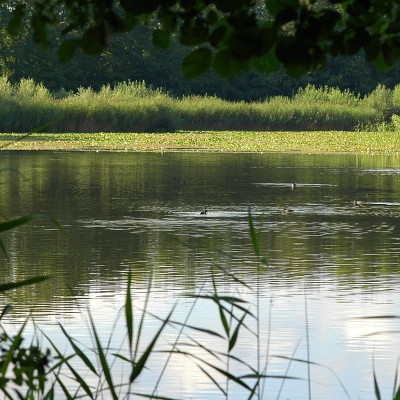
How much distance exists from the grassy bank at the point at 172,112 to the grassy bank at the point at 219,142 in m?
1.76

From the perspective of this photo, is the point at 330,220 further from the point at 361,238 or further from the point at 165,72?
the point at 165,72

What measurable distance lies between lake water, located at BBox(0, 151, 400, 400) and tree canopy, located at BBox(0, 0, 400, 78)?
1126 millimetres

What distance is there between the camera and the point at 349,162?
3070 cm

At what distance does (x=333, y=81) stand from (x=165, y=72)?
9613 mm

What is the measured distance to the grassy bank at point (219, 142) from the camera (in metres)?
36.6

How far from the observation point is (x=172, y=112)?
48375mm

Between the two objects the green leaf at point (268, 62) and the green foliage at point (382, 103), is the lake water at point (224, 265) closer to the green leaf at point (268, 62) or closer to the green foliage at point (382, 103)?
the green leaf at point (268, 62)

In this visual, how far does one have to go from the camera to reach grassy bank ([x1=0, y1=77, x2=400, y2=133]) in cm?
4481

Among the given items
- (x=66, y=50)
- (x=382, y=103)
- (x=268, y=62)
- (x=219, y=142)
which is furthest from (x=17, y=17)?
(x=382, y=103)

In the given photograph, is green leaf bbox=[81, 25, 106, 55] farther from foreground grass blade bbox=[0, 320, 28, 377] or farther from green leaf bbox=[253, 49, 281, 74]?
foreground grass blade bbox=[0, 320, 28, 377]

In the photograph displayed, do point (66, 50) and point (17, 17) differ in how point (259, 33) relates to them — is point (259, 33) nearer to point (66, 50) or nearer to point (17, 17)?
point (66, 50)

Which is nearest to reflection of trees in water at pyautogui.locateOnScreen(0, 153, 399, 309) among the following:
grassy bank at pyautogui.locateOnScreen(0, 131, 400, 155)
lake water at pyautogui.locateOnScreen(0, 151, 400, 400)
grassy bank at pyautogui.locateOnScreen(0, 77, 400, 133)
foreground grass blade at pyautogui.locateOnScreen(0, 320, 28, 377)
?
lake water at pyautogui.locateOnScreen(0, 151, 400, 400)

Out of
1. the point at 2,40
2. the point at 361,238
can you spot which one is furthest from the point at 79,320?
the point at 2,40

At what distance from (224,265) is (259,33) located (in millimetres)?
8296
